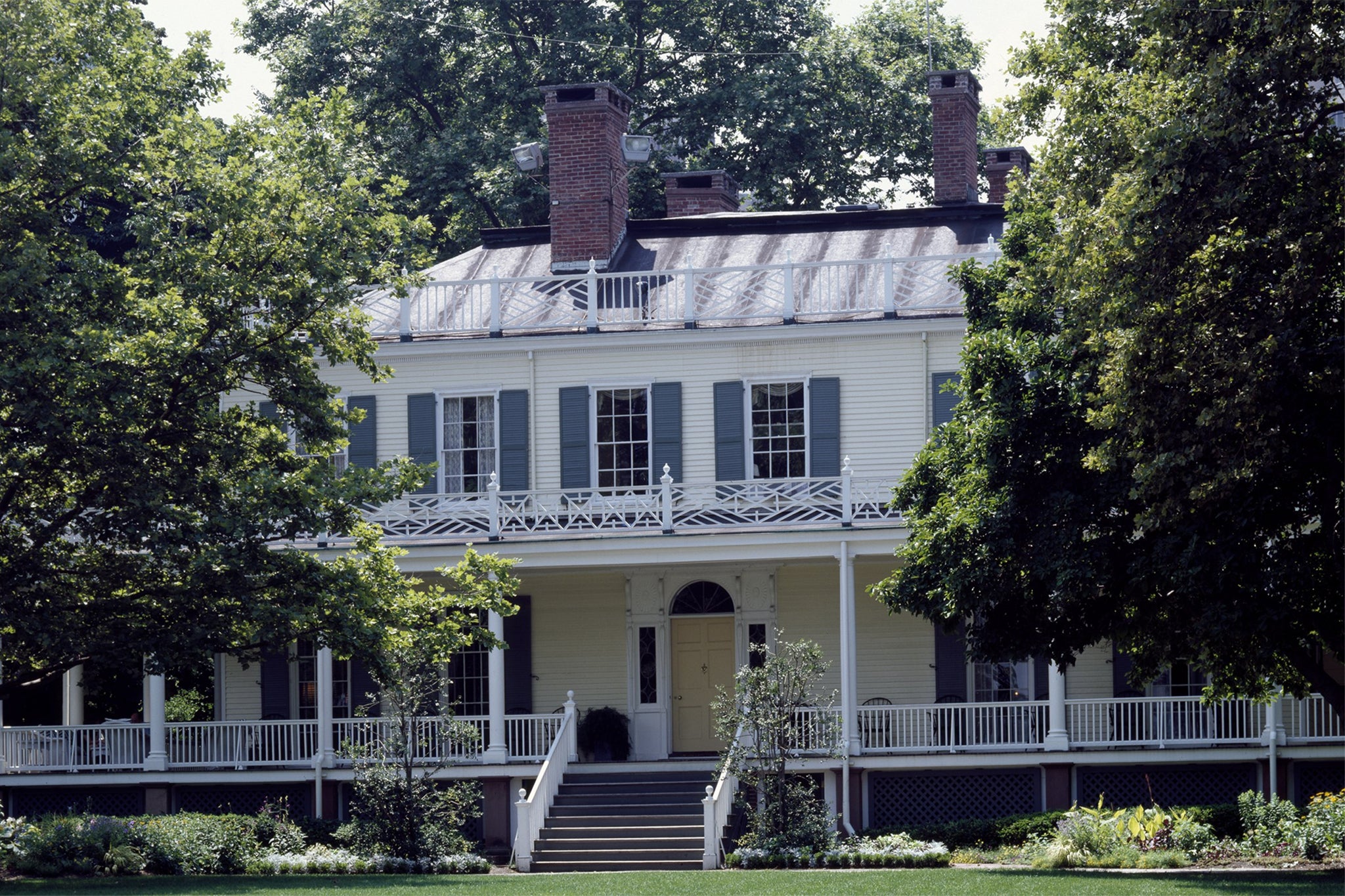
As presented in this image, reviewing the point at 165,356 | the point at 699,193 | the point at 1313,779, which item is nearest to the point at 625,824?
the point at 165,356

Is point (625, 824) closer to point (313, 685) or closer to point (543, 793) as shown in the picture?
point (543, 793)

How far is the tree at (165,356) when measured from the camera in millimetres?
18172

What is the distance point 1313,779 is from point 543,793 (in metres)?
9.90

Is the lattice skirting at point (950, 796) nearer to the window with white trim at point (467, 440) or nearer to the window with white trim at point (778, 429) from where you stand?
the window with white trim at point (778, 429)

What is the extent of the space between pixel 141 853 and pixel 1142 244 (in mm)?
13347

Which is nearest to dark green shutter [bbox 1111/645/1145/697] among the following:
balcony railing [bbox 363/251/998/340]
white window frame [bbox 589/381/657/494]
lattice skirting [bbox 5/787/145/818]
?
balcony railing [bbox 363/251/998/340]

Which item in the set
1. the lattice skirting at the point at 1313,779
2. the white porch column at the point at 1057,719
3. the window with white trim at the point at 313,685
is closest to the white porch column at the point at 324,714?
the window with white trim at the point at 313,685

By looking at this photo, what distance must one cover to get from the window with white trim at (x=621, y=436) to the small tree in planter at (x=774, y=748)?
16.3 ft

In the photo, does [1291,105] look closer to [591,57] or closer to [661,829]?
[661,829]

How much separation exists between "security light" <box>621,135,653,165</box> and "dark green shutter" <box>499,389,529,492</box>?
5411mm

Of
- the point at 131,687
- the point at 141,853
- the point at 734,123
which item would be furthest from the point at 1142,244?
the point at 734,123

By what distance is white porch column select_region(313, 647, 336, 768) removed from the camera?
25062mm

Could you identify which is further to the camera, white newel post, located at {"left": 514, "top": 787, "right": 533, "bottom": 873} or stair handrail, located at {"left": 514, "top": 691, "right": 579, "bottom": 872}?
stair handrail, located at {"left": 514, "top": 691, "right": 579, "bottom": 872}

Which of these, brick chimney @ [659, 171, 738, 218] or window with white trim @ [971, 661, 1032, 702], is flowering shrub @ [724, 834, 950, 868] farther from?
brick chimney @ [659, 171, 738, 218]
